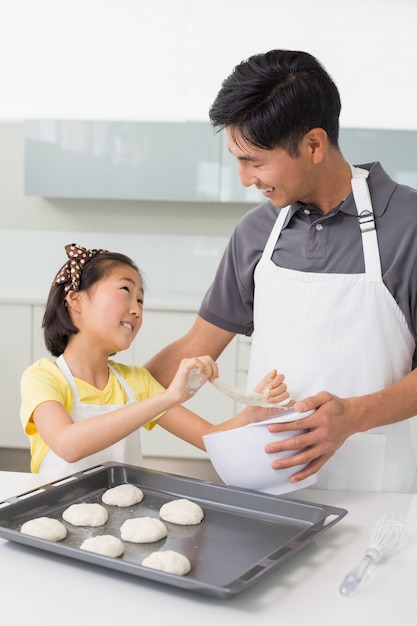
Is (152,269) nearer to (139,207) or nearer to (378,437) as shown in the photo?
(139,207)

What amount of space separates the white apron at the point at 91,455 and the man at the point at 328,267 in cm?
30

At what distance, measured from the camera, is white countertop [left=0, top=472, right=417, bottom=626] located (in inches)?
39.0

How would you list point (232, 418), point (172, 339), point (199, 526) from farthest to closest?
point (172, 339) < point (232, 418) < point (199, 526)

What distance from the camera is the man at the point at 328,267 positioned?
1.62 metres

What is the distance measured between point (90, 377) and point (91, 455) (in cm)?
21

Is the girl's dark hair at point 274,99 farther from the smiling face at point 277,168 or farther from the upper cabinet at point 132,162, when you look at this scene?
the upper cabinet at point 132,162

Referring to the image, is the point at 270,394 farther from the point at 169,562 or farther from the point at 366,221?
the point at 169,562

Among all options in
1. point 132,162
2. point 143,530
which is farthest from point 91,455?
point 132,162

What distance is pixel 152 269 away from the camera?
4.64 m

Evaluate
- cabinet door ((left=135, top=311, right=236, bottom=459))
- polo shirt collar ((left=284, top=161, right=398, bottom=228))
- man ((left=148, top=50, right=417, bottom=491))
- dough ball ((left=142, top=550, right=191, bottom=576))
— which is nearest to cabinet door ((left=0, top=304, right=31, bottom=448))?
cabinet door ((left=135, top=311, right=236, bottom=459))

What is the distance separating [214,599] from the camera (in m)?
1.04

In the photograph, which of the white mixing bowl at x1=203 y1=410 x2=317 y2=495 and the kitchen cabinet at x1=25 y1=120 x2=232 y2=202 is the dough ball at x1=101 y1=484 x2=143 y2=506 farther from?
→ the kitchen cabinet at x1=25 y1=120 x2=232 y2=202

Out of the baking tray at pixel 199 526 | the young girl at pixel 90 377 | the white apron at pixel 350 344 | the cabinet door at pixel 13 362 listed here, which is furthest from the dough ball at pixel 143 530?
the cabinet door at pixel 13 362

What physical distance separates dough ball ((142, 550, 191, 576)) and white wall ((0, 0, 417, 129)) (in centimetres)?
339
